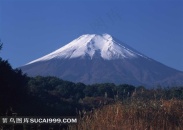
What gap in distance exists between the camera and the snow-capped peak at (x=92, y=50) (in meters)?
99.7

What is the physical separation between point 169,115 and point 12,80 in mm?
6593

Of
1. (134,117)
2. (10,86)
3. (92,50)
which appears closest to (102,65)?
(92,50)

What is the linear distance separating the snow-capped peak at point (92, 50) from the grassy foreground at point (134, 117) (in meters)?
85.9

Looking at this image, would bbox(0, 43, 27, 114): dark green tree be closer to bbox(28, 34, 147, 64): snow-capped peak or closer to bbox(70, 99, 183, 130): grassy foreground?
bbox(70, 99, 183, 130): grassy foreground

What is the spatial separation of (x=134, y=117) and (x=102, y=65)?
89.4m

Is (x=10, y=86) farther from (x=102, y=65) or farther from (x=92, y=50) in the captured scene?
(x=92, y=50)

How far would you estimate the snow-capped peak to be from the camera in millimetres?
99688

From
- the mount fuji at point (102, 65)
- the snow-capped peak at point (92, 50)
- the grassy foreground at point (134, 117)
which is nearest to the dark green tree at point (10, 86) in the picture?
the grassy foreground at point (134, 117)

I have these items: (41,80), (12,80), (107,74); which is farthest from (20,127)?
(107,74)

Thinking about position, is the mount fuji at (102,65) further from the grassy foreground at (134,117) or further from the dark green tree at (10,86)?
the grassy foreground at (134,117)

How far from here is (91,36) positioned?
119625 millimetres

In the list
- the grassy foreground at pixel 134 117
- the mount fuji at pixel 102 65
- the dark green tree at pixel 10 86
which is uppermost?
the mount fuji at pixel 102 65

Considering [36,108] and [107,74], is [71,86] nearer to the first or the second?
[36,108]

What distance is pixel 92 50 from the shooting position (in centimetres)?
11106
